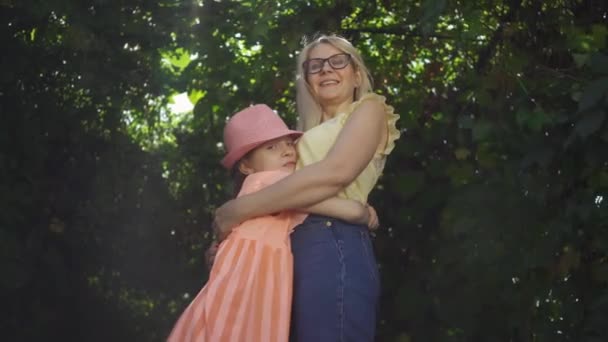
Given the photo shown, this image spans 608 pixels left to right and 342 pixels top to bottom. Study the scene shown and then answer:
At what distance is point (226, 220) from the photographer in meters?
4.05

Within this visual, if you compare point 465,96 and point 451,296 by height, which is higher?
point 465,96

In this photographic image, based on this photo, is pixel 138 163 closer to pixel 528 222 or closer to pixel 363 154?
pixel 528 222

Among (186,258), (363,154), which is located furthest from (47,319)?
(363,154)

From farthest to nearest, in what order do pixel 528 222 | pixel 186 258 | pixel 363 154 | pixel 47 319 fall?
pixel 186 258
pixel 47 319
pixel 528 222
pixel 363 154

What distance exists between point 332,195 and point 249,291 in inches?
15.5

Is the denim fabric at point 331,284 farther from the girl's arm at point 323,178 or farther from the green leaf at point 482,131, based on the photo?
the green leaf at point 482,131

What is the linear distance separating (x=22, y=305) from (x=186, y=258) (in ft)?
4.15

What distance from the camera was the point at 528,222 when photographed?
593cm

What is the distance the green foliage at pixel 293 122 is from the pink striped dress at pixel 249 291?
157 centimetres

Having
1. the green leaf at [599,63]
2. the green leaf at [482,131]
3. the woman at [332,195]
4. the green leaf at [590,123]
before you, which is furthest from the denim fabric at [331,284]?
the green leaf at [482,131]

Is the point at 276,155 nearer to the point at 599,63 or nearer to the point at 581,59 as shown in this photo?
the point at 599,63

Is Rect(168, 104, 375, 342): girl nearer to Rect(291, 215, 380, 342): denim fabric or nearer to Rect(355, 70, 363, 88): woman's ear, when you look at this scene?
Rect(291, 215, 380, 342): denim fabric

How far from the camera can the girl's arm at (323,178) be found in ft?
12.8

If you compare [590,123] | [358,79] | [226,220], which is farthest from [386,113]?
[590,123]
